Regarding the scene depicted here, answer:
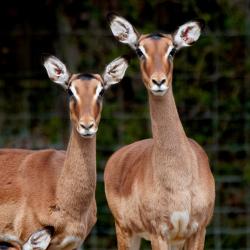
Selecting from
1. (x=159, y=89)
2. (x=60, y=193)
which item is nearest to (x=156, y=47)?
(x=159, y=89)

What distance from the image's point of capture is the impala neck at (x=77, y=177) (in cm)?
862

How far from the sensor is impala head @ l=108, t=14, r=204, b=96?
845 centimetres

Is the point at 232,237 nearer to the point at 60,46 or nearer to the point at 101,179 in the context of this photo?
the point at 101,179

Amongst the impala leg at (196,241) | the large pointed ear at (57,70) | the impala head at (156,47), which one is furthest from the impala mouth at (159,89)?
the impala leg at (196,241)

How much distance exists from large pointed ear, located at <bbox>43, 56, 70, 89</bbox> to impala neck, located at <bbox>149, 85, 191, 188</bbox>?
2.08ft

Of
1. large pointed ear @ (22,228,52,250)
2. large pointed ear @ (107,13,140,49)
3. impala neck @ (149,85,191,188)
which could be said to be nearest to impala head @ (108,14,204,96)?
large pointed ear @ (107,13,140,49)

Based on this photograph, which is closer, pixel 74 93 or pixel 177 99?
pixel 74 93

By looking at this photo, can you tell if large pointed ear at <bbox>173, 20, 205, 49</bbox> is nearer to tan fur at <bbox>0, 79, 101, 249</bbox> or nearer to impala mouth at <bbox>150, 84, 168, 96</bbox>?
impala mouth at <bbox>150, 84, 168, 96</bbox>

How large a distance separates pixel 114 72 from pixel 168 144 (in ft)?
2.30

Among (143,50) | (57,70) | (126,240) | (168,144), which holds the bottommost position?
(126,240)

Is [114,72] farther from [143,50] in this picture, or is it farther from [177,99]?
[177,99]

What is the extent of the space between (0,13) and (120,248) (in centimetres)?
394

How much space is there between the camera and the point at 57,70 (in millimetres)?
9008

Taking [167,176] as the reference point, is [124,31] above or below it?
above
